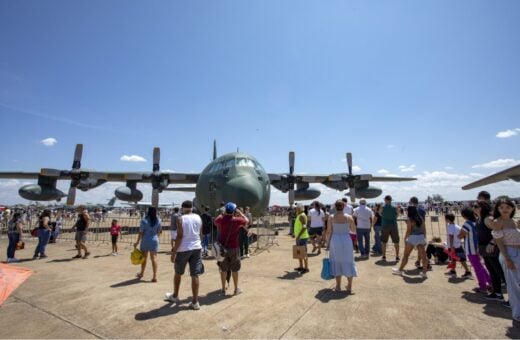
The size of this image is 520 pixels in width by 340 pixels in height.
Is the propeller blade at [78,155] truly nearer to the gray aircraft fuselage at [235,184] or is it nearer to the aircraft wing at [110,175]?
the aircraft wing at [110,175]

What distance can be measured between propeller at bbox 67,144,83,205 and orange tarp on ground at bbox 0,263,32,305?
18.9 meters

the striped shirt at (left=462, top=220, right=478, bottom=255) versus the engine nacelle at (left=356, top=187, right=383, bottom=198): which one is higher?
the engine nacelle at (left=356, top=187, right=383, bottom=198)

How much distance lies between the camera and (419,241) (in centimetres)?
660

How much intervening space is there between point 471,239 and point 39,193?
24.3 meters

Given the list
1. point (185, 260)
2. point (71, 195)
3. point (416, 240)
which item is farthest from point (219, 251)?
point (71, 195)

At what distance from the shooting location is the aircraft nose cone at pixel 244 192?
10219mm

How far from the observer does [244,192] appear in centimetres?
1027

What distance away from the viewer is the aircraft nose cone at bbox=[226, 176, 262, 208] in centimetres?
1022

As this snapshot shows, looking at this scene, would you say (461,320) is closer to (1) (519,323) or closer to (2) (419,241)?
(1) (519,323)

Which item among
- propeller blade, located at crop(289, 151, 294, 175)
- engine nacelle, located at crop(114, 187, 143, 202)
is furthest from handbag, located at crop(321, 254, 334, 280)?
engine nacelle, located at crop(114, 187, 143, 202)

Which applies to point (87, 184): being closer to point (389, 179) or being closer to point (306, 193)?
point (306, 193)

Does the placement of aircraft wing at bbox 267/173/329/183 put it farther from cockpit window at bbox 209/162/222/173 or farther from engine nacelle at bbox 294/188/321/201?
cockpit window at bbox 209/162/222/173

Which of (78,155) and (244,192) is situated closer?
(244,192)

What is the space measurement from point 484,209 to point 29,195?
24.6 meters
